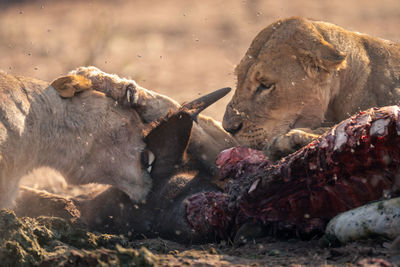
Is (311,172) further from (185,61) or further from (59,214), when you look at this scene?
(185,61)

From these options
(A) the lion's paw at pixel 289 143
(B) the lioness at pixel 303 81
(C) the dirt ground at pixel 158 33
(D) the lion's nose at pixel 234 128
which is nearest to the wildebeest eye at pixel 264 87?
(B) the lioness at pixel 303 81

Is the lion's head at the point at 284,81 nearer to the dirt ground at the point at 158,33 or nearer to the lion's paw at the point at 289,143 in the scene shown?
the lion's paw at the point at 289,143

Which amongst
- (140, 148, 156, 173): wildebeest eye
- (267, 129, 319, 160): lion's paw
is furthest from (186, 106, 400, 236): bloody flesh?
(140, 148, 156, 173): wildebeest eye

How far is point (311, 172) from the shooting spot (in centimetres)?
303

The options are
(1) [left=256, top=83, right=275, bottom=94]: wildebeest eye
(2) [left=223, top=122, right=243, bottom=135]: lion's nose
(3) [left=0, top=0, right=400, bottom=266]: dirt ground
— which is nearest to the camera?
(1) [left=256, top=83, right=275, bottom=94]: wildebeest eye

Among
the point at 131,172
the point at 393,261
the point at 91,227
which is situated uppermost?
the point at 393,261

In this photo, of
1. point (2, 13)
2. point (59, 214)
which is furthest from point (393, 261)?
point (2, 13)

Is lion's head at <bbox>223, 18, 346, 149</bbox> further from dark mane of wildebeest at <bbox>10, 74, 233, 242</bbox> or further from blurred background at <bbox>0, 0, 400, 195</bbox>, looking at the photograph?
blurred background at <bbox>0, 0, 400, 195</bbox>

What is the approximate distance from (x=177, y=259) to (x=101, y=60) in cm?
668

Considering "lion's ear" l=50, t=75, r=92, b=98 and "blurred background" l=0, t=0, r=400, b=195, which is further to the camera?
"blurred background" l=0, t=0, r=400, b=195

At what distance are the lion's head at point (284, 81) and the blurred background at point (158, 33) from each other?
2799 mm

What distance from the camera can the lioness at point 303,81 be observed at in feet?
13.2

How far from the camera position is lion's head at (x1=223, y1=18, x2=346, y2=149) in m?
4.01

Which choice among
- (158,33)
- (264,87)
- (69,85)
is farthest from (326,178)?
(158,33)
